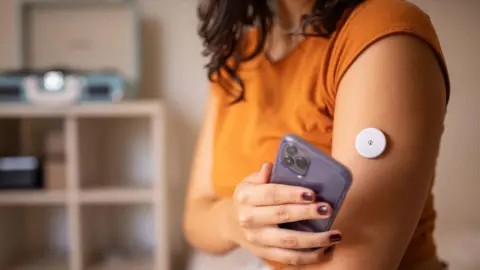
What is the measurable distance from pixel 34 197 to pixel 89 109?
0.22 m

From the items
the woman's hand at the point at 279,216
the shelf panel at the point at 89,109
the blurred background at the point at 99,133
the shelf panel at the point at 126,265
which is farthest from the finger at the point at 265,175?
the shelf panel at the point at 126,265

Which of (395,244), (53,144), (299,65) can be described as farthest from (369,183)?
(53,144)

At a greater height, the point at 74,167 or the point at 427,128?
the point at 427,128

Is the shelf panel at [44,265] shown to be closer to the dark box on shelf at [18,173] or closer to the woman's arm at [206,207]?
the dark box on shelf at [18,173]

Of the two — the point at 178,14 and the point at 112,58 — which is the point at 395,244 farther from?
the point at 112,58

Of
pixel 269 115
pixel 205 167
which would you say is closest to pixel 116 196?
pixel 205 167

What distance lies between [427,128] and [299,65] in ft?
0.47

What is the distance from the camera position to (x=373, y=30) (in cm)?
32

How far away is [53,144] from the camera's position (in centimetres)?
107

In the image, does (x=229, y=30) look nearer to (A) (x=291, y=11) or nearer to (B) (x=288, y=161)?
(A) (x=291, y=11)

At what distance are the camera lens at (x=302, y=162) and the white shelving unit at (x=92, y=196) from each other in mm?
719

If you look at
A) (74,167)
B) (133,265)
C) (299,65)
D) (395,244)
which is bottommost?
(133,265)

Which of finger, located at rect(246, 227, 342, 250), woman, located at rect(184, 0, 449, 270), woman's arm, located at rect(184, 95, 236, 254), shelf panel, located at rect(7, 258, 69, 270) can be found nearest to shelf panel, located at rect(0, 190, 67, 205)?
shelf panel, located at rect(7, 258, 69, 270)

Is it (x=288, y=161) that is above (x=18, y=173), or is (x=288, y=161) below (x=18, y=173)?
above
